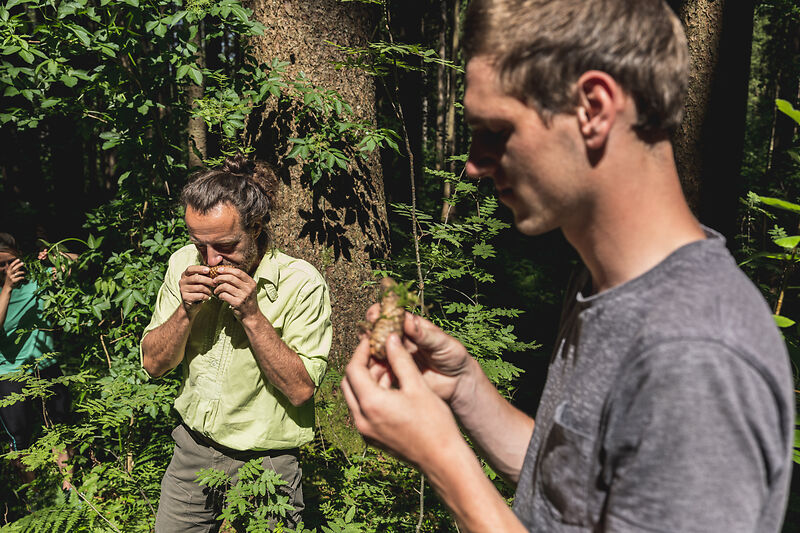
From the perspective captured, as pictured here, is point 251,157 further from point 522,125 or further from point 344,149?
point 522,125

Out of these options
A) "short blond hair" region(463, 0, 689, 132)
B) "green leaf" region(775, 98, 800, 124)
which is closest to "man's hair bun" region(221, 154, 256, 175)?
"short blond hair" region(463, 0, 689, 132)

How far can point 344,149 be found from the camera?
139 inches

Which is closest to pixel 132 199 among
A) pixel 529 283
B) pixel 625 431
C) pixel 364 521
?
pixel 364 521

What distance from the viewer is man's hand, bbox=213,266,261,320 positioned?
7.03 feet

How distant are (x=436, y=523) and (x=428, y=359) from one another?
2.37 meters

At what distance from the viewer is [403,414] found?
0.95 meters

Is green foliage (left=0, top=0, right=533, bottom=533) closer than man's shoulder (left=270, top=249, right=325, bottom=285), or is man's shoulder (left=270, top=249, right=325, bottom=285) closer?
man's shoulder (left=270, top=249, right=325, bottom=285)

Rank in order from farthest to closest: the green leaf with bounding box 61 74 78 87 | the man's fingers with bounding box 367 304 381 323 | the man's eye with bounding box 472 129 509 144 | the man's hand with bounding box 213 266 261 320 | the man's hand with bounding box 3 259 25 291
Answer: the man's hand with bounding box 3 259 25 291 < the green leaf with bounding box 61 74 78 87 < the man's hand with bounding box 213 266 261 320 < the man's fingers with bounding box 367 304 381 323 < the man's eye with bounding box 472 129 509 144

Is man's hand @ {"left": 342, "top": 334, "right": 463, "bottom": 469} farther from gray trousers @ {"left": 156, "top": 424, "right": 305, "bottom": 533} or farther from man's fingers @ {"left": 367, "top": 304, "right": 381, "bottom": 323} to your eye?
gray trousers @ {"left": 156, "top": 424, "right": 305, "bottom": 533}

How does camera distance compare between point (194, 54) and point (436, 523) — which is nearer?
point (194, 54)

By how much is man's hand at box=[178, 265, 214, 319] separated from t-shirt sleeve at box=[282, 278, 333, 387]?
0.40 metres

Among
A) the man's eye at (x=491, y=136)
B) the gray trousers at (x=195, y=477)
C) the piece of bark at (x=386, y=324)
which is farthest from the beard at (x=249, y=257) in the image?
the man's eye at (x=491, y=136)

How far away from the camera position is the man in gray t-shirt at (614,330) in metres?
0.69

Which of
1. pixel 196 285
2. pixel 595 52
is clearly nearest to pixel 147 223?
pixel 196 285
